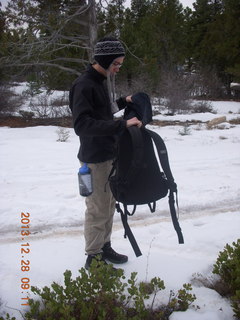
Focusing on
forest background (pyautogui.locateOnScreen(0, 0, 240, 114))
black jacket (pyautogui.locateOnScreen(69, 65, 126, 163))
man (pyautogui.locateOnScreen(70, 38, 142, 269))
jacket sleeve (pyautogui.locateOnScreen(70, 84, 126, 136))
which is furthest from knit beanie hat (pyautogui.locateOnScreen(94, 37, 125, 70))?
forest background (pyautogui.locateOnScreen(0, 0, 240, 114))

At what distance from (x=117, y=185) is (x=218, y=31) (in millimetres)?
25975

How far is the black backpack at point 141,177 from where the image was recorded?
2111 mm

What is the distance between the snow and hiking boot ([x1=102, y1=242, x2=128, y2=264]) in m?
0.08

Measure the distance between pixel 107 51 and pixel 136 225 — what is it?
6.83 ft

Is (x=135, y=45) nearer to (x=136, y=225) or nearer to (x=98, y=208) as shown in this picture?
(x=136, y=225)

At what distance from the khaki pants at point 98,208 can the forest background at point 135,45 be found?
8.57 m

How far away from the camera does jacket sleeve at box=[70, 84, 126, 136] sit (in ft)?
6.95

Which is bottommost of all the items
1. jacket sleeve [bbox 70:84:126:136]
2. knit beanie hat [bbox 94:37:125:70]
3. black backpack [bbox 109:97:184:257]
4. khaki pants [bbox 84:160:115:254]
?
khaki pants [bbox 84:160:115:254]

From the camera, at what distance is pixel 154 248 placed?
311 cm

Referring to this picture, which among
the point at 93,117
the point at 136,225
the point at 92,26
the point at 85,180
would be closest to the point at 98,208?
the point at 85,180

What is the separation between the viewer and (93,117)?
2.36m

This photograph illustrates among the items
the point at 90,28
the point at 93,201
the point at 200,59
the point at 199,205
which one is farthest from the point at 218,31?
the point at 93,201

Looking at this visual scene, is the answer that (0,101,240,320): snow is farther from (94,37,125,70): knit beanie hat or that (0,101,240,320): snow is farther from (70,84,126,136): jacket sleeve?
(94,37,125,70): knit beanie hat
